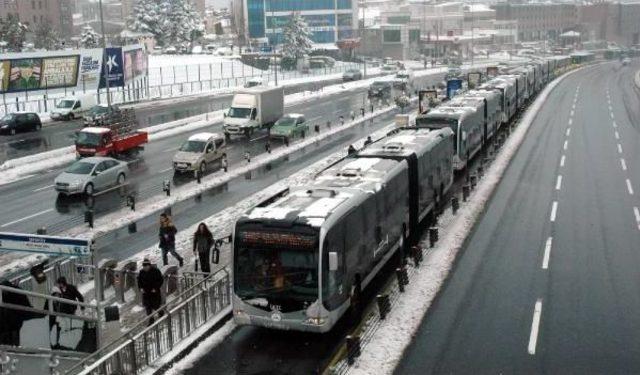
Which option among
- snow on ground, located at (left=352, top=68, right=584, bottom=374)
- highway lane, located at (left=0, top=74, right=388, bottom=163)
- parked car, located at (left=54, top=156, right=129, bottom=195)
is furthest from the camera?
highway lane, located at (left=0, top=74, right=388, bottom=163)

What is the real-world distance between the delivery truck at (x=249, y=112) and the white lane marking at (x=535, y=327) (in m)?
33.6

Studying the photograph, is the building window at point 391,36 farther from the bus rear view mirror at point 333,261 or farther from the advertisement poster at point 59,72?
the bus rear view mirror at point 333,261

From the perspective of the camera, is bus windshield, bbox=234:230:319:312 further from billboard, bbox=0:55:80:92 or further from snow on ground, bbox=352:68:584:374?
billboard, bbox=0:55:80:92

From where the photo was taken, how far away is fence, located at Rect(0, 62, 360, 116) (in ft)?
221

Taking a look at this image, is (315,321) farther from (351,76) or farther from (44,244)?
(351,76)

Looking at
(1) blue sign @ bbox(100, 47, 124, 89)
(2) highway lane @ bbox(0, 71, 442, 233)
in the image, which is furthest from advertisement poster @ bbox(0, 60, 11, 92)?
(2) highway lane @ bbox(0, 71, 442, 233)

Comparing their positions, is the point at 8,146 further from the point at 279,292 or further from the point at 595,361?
the point at 595,361

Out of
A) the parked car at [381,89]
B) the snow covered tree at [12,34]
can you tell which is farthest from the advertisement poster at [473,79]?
the snow covered tree at [12,34]

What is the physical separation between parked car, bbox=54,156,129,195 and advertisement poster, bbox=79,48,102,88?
37.3 meters

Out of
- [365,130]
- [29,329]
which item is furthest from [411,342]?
[365,130]

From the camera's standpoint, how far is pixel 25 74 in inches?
2478

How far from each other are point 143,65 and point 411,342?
218 ft

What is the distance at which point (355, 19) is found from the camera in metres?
168

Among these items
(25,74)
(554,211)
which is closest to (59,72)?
(25,74)
